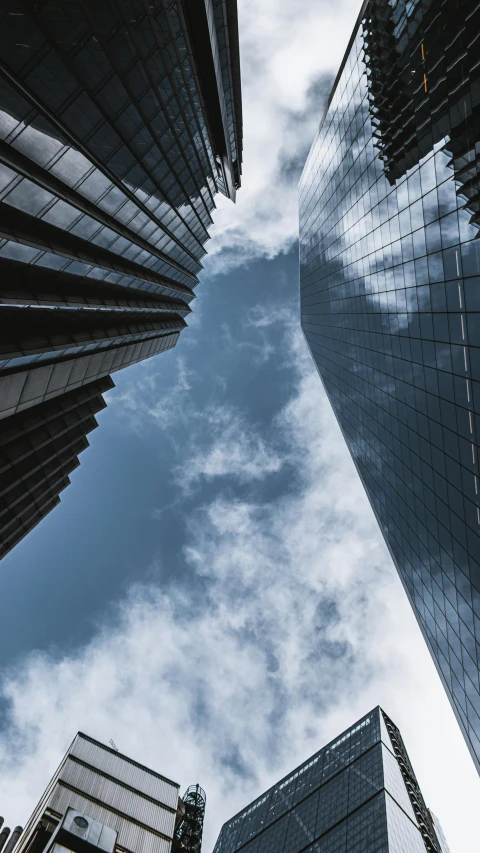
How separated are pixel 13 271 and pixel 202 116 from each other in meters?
34.9

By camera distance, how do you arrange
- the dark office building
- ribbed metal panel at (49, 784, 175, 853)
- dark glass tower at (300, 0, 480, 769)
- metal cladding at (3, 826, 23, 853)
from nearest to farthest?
the dark office building → dark glass tower at (300, 0, 480, 769) → ribbed metal panel at (49, 784, 175, 853) → metal cladding at (3, 826, 23, 853)

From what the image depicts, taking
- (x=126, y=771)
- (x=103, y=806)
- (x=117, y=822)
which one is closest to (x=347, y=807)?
(x=126, y=771)

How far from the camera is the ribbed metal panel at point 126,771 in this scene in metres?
34.7

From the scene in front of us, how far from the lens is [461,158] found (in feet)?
76.2

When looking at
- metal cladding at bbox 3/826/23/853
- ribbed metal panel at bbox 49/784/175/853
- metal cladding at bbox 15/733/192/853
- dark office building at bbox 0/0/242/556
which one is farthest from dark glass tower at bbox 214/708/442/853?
dark office building at bbox 0/0/242/556

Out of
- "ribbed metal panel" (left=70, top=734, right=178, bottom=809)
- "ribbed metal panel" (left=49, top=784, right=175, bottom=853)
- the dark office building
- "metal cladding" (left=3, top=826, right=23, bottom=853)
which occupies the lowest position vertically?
"metal cladding" (left=3, top=826, right=23, bottom=853)

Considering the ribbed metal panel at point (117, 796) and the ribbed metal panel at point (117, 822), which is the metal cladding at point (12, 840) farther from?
the ribbed metal panel at point (117, 822)

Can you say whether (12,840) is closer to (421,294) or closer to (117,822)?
(117,822)

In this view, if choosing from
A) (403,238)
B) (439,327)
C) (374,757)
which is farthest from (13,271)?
(374,757)

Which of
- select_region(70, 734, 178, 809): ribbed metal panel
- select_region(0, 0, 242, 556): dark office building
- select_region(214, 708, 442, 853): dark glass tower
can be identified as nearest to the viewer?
select_region(0, 0, 242, 556): dark office building

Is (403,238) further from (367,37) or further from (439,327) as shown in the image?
(367,37)

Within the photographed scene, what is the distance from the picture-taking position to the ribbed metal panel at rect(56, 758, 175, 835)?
3117 cm

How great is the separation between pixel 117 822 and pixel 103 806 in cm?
145

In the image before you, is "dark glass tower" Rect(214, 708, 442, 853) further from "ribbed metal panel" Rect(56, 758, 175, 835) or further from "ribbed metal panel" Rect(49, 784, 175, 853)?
"ribbed metal panel" Rect(49, 784, 175, 853)
